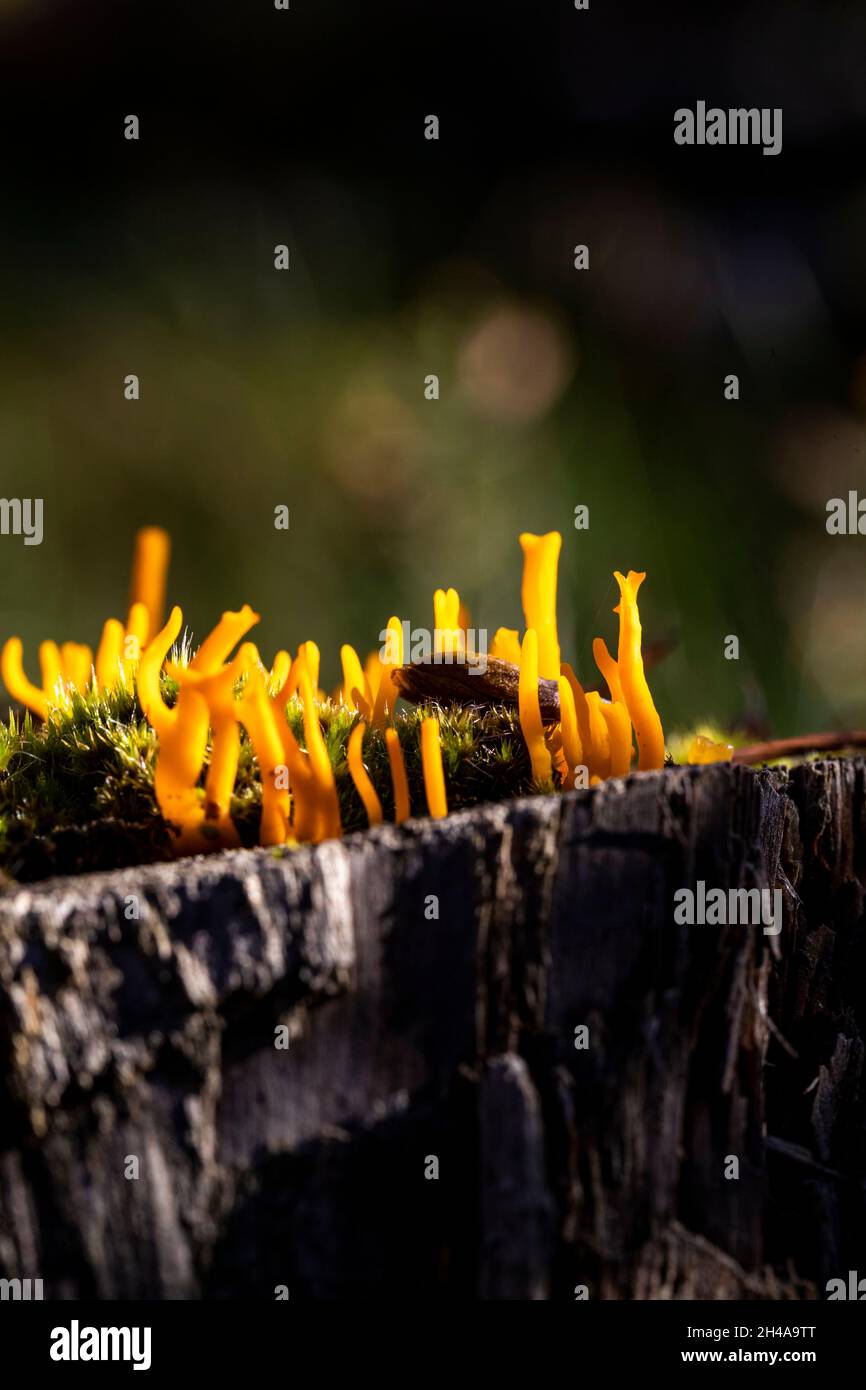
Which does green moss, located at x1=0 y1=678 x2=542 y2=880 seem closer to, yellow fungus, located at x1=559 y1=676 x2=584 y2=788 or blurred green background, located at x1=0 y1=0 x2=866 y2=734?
yellow fungus, located at x1=559 y1=676 x2=584 y2=788

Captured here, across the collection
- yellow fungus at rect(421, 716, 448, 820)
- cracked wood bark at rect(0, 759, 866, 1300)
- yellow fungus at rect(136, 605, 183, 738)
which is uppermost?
yellow fungus at rect(136, 605, 183, 738)

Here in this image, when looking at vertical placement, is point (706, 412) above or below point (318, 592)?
above

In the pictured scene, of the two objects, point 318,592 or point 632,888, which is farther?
point 318,592

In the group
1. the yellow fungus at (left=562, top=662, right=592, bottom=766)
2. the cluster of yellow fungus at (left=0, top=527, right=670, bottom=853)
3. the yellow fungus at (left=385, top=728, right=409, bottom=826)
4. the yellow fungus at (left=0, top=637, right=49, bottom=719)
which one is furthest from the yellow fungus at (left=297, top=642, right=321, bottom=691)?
the yellow fungus at (left=0, top=637, right=49, bottom=719)

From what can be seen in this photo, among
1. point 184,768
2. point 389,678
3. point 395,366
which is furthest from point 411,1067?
point 395,366

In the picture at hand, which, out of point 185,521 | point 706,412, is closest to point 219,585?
point 185,521

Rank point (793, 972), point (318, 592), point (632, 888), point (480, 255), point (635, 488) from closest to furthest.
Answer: point (632, 888)
point (793, 972)
point (635, 488)
point (318, 592)
point (480, 255)
